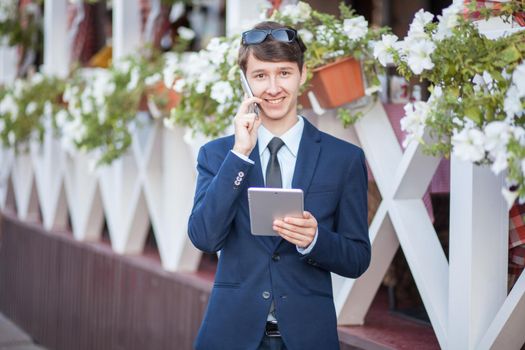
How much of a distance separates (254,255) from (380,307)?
68.0 inches

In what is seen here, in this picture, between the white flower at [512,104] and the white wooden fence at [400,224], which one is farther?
the white wooden fence at [400,224]

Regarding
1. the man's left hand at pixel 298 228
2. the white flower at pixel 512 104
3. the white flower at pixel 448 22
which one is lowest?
the man's left hand at pixel 298 228

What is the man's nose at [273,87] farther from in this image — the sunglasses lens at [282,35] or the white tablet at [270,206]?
the white tablet at [270,206]

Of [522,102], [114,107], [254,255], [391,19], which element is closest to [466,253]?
[254,255]

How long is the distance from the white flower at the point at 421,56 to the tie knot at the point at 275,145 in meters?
0.47

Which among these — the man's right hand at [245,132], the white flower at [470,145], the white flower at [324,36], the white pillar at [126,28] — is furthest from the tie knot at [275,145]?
the white pillar at [126,28]

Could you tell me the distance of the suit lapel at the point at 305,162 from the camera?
253 cm

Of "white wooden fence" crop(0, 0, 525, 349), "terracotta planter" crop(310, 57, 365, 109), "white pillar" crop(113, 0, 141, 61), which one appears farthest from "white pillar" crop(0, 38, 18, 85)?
"terracotta planter" crop(310, 57, 365, 109)

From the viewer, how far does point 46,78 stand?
6535mm

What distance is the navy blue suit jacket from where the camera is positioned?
8.12 feet

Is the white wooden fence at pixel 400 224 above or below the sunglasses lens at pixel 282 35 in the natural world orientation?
below

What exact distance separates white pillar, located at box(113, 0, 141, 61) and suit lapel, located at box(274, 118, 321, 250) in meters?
3.28

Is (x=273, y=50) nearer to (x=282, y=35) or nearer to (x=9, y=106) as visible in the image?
(x=282, y=35)

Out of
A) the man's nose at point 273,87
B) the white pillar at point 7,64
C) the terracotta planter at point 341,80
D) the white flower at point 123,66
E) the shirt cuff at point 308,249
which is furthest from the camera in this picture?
the white pillar at point 7,64
